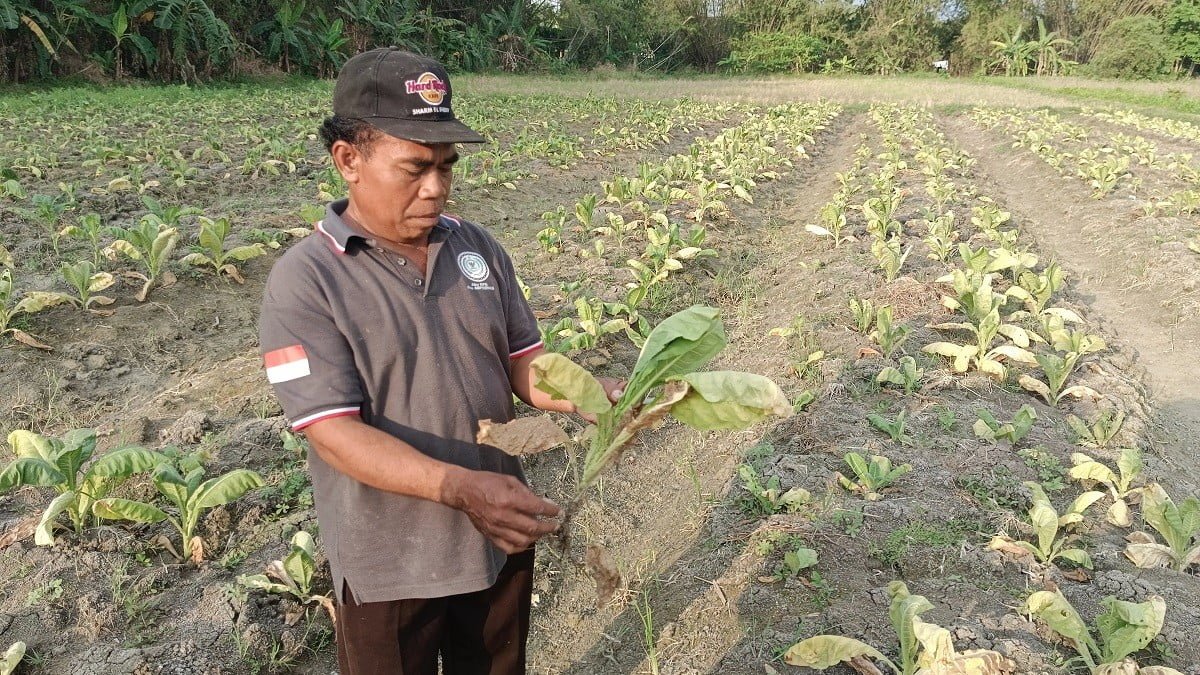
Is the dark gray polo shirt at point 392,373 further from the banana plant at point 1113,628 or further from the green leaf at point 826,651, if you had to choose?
the banana plant at point 1113,628

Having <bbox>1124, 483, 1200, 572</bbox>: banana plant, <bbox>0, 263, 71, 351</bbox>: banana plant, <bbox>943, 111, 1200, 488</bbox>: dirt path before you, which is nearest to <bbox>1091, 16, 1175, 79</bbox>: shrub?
<bbox>943, 111, 1200, 488</bbox>: dirt path

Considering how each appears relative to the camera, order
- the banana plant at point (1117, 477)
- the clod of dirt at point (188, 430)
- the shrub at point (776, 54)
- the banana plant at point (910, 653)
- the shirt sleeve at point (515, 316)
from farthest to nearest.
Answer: the shrub at point (776, 54), the clod of dirt at point (188, 430), the banana plant at point (1117, 477), the banana plant at point (910, 653), the shirt sleeve at point (515, 316)

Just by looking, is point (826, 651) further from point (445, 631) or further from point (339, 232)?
point (339, 232)

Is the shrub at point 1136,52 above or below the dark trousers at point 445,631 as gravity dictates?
above

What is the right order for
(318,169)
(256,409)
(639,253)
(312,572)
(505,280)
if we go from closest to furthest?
1. (505,280)
2. (312,572)
3. (256,409)
4. (639,253)
5. (318,169)

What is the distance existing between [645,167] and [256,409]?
6309mm

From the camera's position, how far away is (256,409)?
14.0 ft

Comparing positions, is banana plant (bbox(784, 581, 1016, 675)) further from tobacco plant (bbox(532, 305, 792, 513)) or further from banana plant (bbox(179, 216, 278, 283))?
banana plant (bbox(179, 216, 278, 283))

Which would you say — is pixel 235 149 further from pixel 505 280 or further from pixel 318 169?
pixel 505 280

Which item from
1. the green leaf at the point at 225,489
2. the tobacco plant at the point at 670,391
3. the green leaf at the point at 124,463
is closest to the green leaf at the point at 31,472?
the green leaf at the point at 124,463

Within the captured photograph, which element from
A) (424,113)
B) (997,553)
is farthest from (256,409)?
(997,553)

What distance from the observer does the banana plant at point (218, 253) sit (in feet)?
19.1

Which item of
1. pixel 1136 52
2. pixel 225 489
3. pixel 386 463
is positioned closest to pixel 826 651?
pixel 386 463

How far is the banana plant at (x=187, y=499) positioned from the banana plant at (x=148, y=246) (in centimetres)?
292
